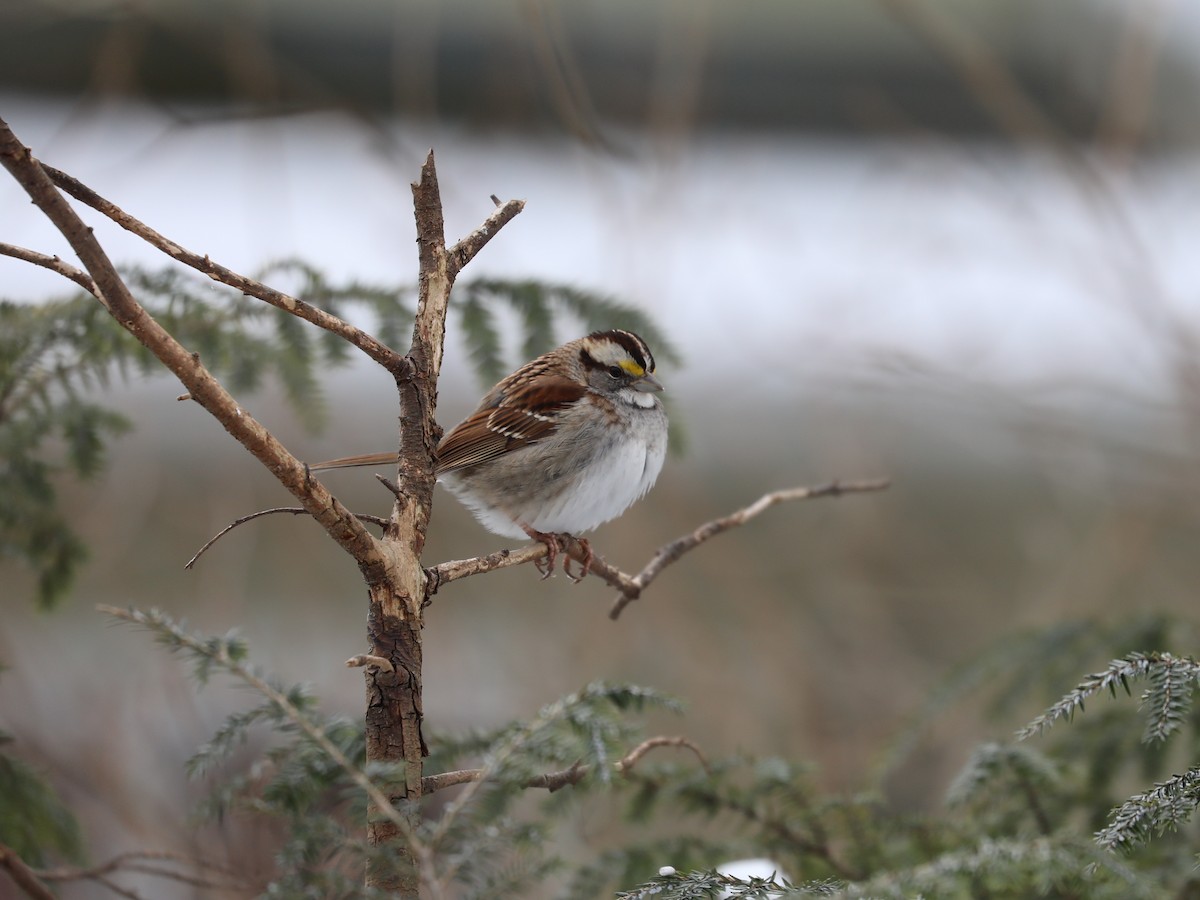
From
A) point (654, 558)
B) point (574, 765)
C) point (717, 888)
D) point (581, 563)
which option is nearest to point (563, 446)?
point (581, 563)

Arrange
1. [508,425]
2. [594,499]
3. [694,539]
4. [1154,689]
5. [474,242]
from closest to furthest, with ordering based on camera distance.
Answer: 1. [1154,689]
2. [474,242]
3. [694,539]
4. [594,499]
5. [508,425]

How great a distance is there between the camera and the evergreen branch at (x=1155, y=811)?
2.53ft

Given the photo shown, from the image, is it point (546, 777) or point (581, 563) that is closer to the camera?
point (546, 777)

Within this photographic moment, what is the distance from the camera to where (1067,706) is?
0.85m

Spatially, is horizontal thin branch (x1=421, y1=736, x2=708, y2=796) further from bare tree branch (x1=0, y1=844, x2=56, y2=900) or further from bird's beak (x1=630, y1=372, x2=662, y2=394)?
bird's beak (x1=630, y1=372, x2=662, y2=394)

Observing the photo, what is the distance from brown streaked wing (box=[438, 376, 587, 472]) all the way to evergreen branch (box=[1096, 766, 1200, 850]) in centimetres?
122

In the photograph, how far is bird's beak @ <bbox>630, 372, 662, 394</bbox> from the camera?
1853 millimetres

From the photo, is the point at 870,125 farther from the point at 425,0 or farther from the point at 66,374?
the point at 66,374

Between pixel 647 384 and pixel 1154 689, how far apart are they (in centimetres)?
113

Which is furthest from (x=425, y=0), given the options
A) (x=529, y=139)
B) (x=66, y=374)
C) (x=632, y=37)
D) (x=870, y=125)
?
(x=66, y=374)

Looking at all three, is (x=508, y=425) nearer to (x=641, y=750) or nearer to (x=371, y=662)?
(x=641, y=750)

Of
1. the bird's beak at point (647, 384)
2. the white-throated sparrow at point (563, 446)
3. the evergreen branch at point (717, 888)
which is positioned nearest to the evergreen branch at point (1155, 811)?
the evergreen branch at point (717, 888)

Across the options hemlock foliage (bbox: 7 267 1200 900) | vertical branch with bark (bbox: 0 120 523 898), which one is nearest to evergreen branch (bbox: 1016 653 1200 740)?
hemlock foliage (bbox: 7 267 1200 900)

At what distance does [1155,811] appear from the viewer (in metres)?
0.79
